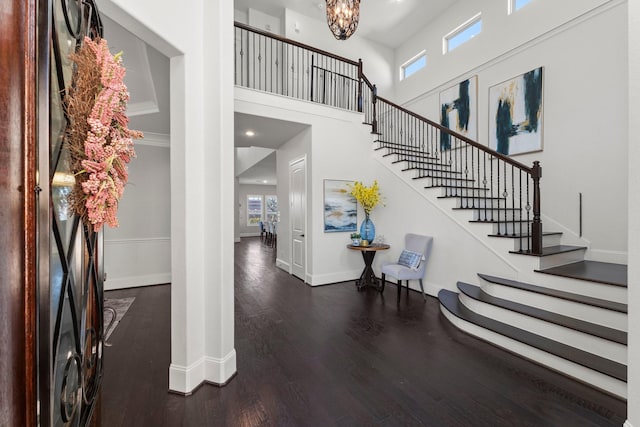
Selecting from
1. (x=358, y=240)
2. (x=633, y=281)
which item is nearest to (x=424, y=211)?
(x=358, y=240)

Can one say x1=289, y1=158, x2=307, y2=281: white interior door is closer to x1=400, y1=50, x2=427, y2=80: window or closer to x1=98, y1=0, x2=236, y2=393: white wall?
x1=98, y1=0, x2=236, y2=393: white wall

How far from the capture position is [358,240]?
16.1 feet

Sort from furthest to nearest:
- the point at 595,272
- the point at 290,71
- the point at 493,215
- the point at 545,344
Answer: the point at 290,71 < the point at 493,215 < the point at 595,272 < the point at 545,344

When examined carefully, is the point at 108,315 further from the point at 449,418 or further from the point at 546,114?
the point at 546,114

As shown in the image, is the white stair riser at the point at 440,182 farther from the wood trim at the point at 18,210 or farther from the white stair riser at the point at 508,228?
the wood trim at the point at 18,210

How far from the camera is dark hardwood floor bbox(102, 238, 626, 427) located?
1.83m

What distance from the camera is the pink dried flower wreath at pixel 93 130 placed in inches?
35.8

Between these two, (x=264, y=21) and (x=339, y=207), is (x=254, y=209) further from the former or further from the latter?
(x=339, y=207)

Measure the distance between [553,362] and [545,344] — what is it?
0.51 feet

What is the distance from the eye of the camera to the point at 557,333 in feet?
8.21

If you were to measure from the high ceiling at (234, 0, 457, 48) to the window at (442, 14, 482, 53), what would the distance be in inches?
25.8

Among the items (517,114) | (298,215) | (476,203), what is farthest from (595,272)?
(298,215)

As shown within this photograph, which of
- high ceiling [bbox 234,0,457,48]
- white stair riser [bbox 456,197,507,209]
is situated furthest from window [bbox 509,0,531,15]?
white stair riser [bbox 456,197,507,209]

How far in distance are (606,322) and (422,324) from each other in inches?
63.4
